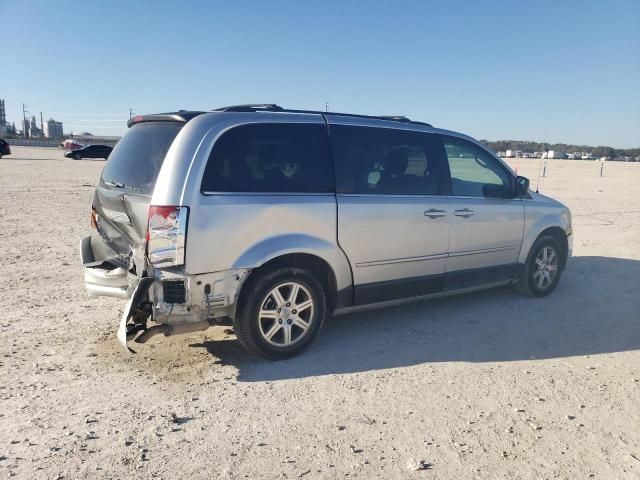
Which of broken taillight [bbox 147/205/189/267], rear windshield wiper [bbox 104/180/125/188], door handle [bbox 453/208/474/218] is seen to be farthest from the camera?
door handle [bbox 453/208/474/218]

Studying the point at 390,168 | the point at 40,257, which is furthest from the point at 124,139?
the point at 40,257

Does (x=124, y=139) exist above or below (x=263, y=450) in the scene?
above

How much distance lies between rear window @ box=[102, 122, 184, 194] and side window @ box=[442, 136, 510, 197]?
2.79m

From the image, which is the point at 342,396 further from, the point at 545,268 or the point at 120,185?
the point at 545,268

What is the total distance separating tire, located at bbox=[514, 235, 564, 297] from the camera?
5.98 m

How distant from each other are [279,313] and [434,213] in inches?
73.0

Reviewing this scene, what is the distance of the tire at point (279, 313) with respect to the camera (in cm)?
399

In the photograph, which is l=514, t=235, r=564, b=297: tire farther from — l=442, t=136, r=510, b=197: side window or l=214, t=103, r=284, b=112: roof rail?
l=214, t=103, r=284, b=112: roof rail

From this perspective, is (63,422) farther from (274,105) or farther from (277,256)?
(274,105)

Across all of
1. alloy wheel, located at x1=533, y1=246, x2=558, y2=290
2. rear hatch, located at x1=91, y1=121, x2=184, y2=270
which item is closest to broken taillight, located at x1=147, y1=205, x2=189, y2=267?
rear hatch, located at x1=91, y1=121, x2=184, y2=270

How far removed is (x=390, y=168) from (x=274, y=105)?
3.99 ft

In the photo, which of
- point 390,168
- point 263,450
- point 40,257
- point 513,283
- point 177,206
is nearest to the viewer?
point 263,450

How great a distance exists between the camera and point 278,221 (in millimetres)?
4023

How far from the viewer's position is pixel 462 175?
17.7ft
